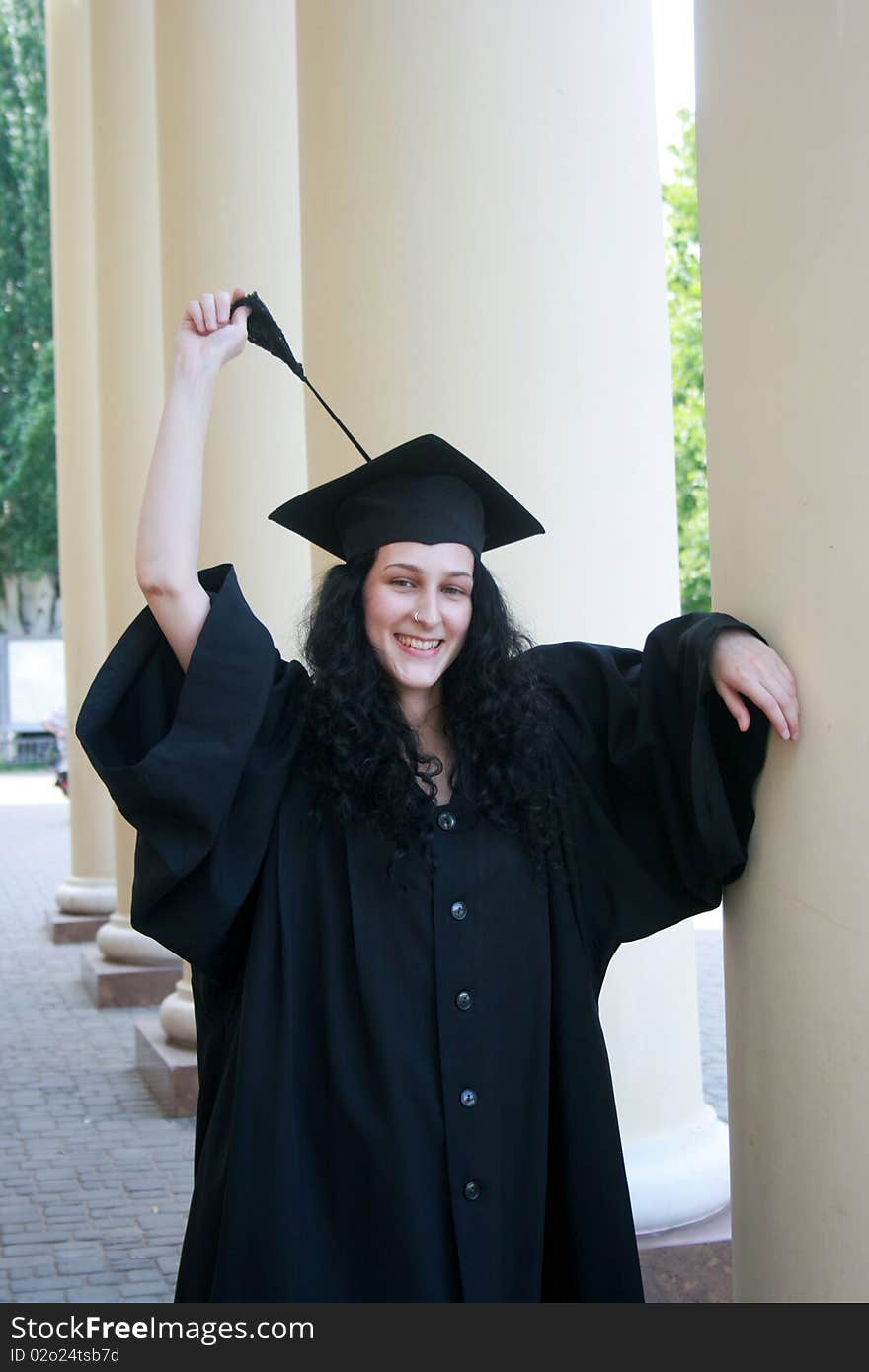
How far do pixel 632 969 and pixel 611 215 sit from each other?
2014 millimetres

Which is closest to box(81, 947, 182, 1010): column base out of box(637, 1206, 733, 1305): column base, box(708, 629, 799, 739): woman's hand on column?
box(637, 1206, 733, 1305): column base

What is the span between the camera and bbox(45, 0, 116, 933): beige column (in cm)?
1127

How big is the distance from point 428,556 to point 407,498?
12 cm

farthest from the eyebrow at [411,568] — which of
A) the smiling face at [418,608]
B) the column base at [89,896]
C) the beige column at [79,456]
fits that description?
the column base at [89,896]

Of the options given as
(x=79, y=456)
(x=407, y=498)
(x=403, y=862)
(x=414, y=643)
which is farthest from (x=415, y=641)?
(x=79, y=456)

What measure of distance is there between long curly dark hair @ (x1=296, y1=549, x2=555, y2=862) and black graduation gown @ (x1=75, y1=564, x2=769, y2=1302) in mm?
47

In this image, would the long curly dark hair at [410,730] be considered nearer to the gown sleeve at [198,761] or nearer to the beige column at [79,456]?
the gown sleeve at [198,761]

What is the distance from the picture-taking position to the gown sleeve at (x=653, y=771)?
101 inches

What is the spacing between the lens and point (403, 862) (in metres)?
2.70

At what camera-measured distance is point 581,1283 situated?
105 inches

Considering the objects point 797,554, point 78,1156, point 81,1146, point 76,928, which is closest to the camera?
point 797,554

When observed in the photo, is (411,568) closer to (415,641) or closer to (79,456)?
(415,641)

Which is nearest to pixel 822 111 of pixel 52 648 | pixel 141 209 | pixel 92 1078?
pixel 92 1078

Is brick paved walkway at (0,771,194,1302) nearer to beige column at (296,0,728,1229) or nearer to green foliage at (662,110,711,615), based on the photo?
beige column at (296,0,728,1229)
